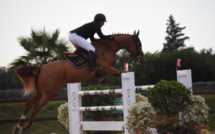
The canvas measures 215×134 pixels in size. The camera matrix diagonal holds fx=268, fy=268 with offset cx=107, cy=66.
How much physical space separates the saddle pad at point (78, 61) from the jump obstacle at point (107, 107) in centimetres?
78

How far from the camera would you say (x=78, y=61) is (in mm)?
4293

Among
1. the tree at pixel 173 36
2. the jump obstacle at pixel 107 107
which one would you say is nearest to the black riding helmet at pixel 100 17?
the jump obstacle at pixel 107 107

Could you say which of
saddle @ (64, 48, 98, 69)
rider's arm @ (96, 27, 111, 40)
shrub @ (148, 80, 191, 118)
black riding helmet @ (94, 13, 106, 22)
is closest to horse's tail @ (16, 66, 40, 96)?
saddle @ (64, 48, 98, 69)

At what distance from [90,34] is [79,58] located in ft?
1.46

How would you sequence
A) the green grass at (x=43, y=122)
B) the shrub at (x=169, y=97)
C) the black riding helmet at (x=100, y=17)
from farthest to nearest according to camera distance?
the green grass at (x=43, y=122) < the black riding helmet at (x=100, y=17) < the shrub at (x=169, y=97)

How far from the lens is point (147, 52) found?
21.1 metres

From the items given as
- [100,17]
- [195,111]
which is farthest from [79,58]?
[195,111]

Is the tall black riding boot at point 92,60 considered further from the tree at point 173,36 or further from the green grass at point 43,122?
the tree at point 173,36

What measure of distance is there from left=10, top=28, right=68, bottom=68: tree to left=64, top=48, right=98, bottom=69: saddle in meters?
5.06

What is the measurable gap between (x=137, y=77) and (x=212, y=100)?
22.9ft

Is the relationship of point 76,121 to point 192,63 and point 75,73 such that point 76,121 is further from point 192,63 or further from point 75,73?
point 192,63

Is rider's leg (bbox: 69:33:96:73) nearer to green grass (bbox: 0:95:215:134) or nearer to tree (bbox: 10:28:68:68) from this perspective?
green grass (bbox: 0:95:215:134)

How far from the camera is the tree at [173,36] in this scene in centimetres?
4050

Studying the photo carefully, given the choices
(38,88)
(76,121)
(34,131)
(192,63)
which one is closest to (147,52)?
(192,63)
